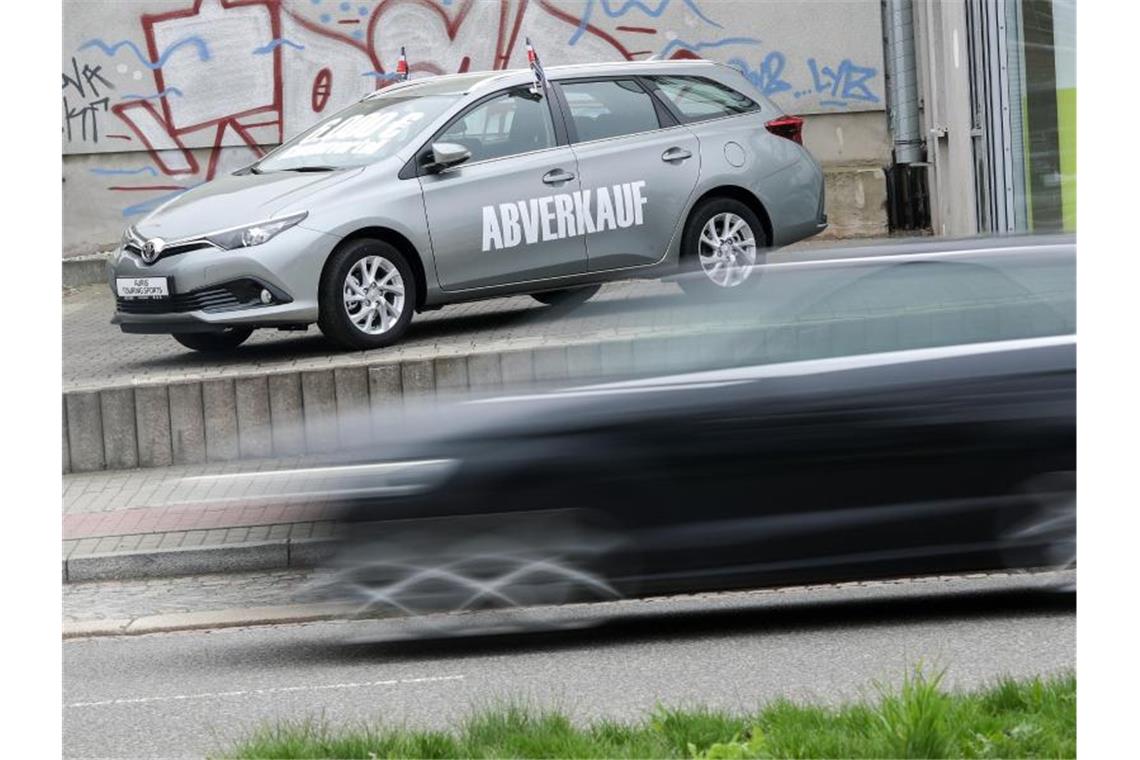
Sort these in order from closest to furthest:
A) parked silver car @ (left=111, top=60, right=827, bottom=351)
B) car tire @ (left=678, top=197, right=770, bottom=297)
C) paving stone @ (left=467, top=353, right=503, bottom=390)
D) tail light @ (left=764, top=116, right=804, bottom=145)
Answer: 1. paving stone @ (left=467, top=353, right=503, bottom=390)
2. parked silver car @ (left=111, top=60, right=827, bottom=351)
3. car tire @ (left=678, top=197, right=770, bottom=297)
4. tail light @ (left=764, top=116, right=804, bottom=145)

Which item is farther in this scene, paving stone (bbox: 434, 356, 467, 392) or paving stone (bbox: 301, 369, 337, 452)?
paving stone (bbox: 301, 369, 337, 452)

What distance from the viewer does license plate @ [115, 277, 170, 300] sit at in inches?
421

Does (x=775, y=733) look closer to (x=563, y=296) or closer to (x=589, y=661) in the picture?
(x=589, y=661)

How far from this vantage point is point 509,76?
11703mm

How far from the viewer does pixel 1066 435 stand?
6266mm

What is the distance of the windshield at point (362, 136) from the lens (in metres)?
11.2

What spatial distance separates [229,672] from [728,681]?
1.90 metres

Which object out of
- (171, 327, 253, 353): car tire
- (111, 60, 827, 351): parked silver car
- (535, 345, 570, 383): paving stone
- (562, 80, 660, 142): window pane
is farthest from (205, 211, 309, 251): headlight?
(535, 345, 570, 383): paving stone

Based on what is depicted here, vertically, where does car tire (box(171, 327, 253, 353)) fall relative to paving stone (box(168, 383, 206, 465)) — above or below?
above

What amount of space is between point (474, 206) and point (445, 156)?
363mm

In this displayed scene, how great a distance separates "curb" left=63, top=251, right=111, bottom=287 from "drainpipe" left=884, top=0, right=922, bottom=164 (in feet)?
23.1

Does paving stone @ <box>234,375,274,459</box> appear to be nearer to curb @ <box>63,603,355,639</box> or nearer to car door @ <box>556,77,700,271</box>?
car door @ <box>556,77,700,271</box>
